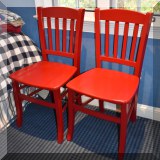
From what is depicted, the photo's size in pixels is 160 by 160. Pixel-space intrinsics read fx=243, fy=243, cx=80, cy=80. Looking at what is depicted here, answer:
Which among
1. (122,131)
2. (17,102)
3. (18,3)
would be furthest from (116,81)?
(18,3)

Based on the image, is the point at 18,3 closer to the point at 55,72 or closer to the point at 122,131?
the point at 55,72

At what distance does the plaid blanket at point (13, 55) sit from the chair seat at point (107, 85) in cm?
57

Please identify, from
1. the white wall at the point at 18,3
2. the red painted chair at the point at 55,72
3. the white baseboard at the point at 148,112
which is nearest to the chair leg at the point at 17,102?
the red painted chair at the point at 55,72

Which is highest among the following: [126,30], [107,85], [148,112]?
Answer: [126,30]

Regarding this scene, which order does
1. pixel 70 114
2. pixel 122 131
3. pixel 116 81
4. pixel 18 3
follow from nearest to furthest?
pixel 122 131
pixel 116 81
pixel 70 114
pixel 18 3

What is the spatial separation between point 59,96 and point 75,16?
637 millimetres

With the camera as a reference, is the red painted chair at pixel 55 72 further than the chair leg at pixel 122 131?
Yes

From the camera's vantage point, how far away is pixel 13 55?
205 cm

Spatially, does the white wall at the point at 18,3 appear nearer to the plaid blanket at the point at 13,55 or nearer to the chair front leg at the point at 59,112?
the plaid blanket at the point at 13,55

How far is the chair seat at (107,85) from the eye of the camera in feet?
5.09

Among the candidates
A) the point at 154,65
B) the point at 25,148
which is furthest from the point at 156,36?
the point at 25,148

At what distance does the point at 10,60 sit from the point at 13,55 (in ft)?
0.19

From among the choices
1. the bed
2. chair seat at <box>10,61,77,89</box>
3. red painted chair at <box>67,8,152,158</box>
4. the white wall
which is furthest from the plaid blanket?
red painted chair at <box>67,8,152,158</box>

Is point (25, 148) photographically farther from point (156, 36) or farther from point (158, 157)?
point (156, 36)
